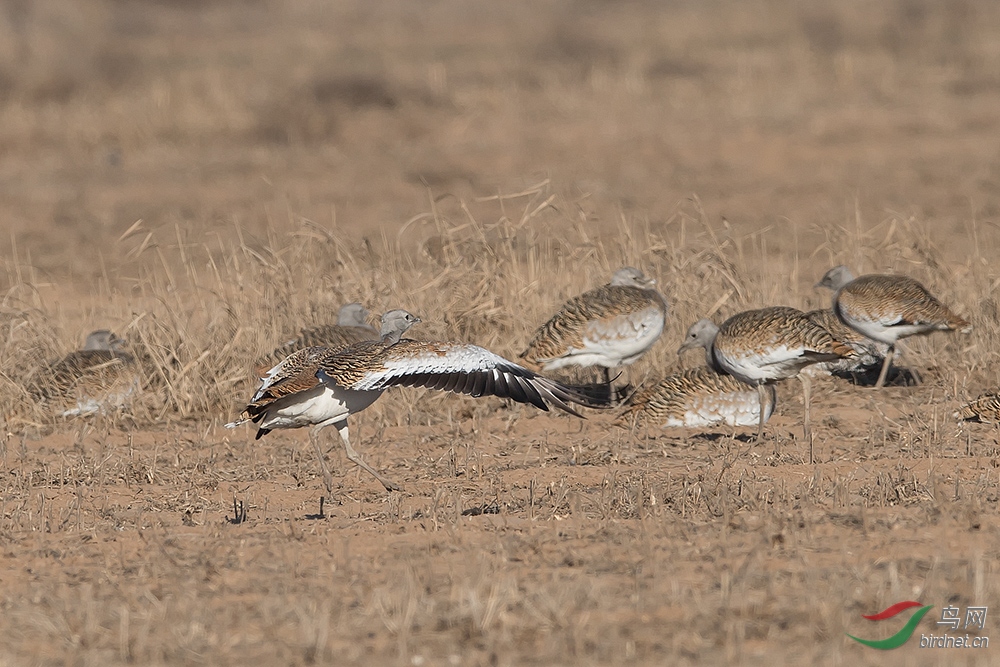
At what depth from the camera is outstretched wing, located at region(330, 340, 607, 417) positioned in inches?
264

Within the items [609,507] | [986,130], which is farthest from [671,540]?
[986,130]

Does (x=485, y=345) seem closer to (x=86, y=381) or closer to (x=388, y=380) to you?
(x=86, y=381)

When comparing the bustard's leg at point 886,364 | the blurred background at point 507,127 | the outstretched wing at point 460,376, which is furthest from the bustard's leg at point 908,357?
the outstretched wing at point 460,376

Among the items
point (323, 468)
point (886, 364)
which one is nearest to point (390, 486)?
point (323, 468)

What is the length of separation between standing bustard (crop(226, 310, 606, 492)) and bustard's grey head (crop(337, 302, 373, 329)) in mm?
2473

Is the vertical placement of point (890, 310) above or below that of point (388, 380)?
above

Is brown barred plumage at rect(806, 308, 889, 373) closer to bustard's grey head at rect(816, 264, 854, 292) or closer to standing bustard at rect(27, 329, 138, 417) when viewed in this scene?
bustard's grey head at rect(816, 264, 854, 292)

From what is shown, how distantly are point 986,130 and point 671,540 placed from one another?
1558 cm

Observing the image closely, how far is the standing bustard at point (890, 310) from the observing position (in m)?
8.98

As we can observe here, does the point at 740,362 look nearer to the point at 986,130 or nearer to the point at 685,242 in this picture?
the point at 685,242

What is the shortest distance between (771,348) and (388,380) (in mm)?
2409

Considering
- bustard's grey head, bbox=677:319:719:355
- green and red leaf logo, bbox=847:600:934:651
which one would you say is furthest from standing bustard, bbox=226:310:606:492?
green and red leaf logo, bbox=847:600:934:651

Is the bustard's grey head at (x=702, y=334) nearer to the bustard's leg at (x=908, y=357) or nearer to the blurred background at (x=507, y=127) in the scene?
the bustard's leg at (x=908, y=357)

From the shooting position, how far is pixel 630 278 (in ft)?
31.7
